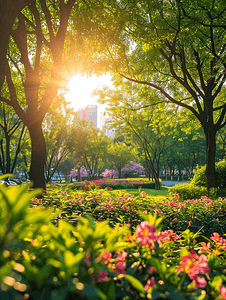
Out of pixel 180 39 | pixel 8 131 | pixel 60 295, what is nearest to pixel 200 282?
pixel 60 295

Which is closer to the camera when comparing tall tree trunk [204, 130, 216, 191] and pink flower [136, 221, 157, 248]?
pink flower [136, 221, 157, 248]

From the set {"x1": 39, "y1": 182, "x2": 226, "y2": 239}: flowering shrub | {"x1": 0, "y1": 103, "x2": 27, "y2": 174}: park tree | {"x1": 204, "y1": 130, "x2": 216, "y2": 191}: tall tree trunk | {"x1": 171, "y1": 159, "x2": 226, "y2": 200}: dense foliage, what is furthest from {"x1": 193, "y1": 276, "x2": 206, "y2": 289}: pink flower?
{"x1": 0, "y1": 103, "x2": 27, "y2": 174}: park tree

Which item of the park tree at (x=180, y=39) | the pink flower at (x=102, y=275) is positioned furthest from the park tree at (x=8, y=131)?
the pink flower at (x=102, y=275)

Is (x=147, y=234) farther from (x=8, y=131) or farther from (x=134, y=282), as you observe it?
(x=8, y=131)

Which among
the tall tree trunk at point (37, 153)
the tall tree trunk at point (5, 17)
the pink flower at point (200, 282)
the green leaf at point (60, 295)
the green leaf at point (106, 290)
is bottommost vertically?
the pink flower at point (200, 282)

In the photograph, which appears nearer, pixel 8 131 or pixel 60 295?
pixel 60 295

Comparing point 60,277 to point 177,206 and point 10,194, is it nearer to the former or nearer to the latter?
point 10,194

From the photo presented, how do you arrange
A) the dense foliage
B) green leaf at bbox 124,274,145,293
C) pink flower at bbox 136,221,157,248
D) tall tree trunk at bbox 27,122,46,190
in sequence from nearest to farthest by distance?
green leaf at bbox 124,274,145,293
pink flower at bbox 136,221,157,248
tall tree trunk at bbox 27,122,46,190
the dense foliage

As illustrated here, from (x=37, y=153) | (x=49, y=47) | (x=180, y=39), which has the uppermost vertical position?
(x=180, y=39)

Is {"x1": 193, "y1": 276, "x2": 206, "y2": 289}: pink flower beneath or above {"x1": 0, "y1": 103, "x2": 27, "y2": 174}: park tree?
beneath

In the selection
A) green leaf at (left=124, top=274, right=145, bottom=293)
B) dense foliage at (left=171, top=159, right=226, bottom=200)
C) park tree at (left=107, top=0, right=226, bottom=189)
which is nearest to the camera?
green leaf at (left=124, top=274, right=145, bottom=293)

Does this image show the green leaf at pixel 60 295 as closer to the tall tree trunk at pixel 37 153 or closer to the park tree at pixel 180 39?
the tall tree trunk at pixel 37 153

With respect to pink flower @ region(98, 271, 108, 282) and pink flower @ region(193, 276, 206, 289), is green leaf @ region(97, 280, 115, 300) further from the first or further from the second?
pink flower @ region(193, 276, 206, 289)

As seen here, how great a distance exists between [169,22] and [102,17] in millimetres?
3167
